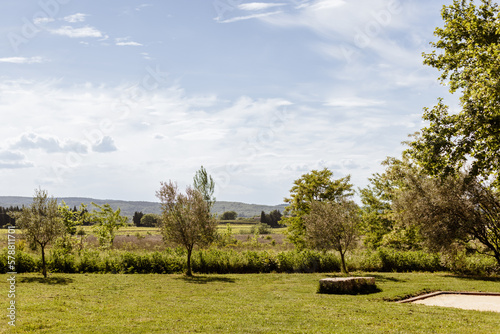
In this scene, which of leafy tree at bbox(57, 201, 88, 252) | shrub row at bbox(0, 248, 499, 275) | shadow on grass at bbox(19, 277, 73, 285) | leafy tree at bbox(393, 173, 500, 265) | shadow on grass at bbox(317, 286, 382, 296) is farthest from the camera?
leafy tree at bbox(57, 201, 88, 252)

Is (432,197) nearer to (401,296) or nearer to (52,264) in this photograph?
(401,296)

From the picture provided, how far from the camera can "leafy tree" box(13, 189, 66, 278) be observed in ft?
68.5

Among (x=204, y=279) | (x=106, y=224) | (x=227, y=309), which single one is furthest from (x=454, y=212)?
(x=106, y=224)

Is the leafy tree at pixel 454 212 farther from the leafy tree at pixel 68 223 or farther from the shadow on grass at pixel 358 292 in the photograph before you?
the leafy tree at pixel 68 223

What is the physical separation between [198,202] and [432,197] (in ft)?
→ 45.1

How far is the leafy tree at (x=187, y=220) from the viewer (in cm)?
2325

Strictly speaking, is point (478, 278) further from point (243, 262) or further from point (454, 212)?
point (243, 262)

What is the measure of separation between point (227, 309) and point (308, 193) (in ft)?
76.8

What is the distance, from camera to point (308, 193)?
115 feet

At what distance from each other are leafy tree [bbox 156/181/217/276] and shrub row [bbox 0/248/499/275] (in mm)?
2746

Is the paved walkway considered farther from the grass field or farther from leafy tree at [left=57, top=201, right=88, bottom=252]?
leafy tree at [left=57, top=201, right=88, bottom=252]

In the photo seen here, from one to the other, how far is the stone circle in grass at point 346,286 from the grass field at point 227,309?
2.22ft

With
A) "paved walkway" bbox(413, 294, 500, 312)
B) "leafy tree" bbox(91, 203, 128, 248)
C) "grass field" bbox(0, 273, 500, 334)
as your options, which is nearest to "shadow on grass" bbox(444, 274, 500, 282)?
"grass field" bbox(0, 273, 500, 334)

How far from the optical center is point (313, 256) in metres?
26.6
